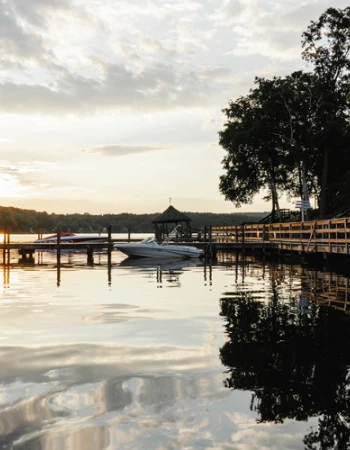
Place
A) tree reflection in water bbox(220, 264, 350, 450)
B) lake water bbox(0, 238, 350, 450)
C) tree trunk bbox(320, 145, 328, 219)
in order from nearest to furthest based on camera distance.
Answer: lake water bbox(0, 238, 350, 450) → tree reflection in water bbox(220, 264, 350, 450) → tree trunk bbox(320, 145, 328, 219)

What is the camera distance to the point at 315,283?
2339 centimetres

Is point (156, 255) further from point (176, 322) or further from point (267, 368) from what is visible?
point (267, 368)

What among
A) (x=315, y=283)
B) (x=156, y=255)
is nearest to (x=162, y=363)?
(x=315, y=283)

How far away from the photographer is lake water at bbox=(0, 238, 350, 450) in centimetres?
641

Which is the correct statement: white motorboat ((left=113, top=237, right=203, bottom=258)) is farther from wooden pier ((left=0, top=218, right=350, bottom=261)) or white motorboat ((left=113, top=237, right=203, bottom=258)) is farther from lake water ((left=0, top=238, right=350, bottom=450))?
lake water ((left=0, top=238, right=350, bottom=450))

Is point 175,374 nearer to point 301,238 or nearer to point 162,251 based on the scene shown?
point 301,238

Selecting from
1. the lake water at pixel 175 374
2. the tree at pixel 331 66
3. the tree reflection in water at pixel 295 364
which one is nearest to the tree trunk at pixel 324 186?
the tree at pixel 331 66

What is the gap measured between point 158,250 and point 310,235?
44.1 feet

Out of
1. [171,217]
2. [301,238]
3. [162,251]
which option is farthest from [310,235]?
[171,217]

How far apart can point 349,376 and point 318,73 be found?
1786 inches

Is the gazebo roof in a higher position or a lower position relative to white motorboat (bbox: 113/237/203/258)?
higher

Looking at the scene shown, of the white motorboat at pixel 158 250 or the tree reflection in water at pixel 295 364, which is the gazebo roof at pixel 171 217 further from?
the tree reflection in water at pixel 295 364

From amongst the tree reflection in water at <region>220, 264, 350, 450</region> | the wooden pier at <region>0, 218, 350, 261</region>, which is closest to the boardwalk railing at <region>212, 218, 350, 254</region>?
the wooden pier at <region>0, 218, 350, 261</region>

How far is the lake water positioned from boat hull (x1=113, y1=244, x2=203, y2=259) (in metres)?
25.5
